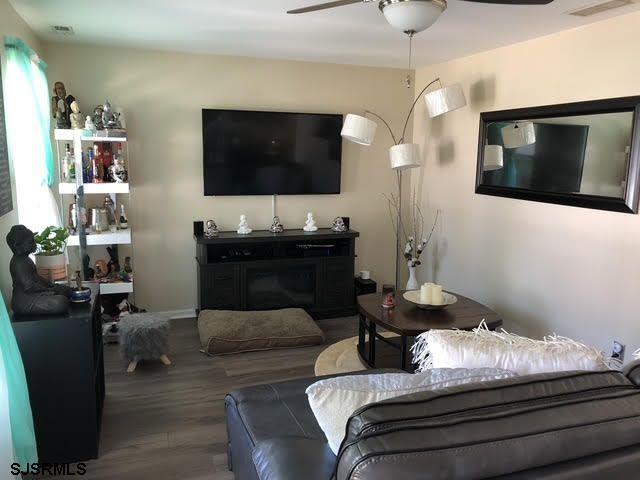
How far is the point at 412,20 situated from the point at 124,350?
Answer: 282cm

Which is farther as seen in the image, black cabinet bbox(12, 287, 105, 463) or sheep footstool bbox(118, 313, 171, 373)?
sheep footstool bbox(118, 313, 171, 373)

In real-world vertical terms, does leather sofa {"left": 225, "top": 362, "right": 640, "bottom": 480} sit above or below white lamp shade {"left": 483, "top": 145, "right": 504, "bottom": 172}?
below

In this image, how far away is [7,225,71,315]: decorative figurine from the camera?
7.75ft

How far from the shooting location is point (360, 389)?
1.45 meters

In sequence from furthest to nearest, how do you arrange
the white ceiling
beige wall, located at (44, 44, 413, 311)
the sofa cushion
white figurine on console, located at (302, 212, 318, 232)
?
white figurine on console, located at (302, 212, 318, 232) < beige wall, located at (44, 44, 413, 311) < the white ceiling < the sofa cushion

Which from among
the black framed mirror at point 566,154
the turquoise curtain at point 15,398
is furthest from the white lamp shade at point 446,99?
the turquoise curtain at point 15,398

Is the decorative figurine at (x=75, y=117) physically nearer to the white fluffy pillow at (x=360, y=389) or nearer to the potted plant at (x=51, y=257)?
the potted plant at (x=51, y=257)

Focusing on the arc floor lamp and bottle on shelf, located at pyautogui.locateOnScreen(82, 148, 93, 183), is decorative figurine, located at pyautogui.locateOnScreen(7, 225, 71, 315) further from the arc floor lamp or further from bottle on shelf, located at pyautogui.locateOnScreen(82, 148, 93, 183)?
the arc floor lamp

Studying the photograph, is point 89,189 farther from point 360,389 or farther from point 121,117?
point 360,389

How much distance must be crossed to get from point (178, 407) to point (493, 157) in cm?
316

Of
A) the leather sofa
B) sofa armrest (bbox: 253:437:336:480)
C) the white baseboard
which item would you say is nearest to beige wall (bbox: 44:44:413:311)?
the white baseboard

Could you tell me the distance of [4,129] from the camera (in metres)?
2.65

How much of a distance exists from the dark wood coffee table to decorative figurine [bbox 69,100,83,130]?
8.54ft

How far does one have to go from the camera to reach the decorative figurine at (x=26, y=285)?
2361mm
